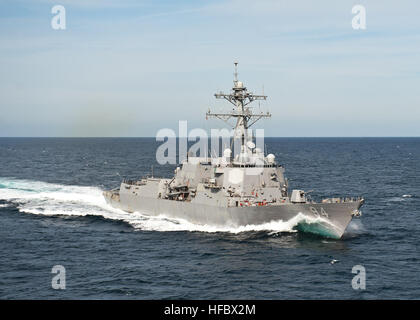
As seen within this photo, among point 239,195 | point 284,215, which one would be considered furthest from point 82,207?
point 284,215

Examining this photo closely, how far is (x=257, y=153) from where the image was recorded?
1435 inches

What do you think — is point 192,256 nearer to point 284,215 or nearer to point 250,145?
point 284,215

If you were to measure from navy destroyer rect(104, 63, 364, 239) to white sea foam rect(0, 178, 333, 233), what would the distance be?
0.37m

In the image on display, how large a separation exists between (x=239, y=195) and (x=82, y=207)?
61.1ft

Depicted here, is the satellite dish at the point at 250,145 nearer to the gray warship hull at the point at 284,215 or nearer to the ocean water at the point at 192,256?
the gray warship hull at the point at 284,215

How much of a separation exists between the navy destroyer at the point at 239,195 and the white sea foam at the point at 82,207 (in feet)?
1.23

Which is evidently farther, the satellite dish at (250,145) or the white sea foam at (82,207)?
the satellite dish at (250,145)

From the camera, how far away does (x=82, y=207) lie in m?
45.1

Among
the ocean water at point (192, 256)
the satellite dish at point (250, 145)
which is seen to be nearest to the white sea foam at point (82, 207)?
the ocean water at point (192, 256)

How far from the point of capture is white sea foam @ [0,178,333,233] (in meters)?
33.1

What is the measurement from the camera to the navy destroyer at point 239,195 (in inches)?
1247
